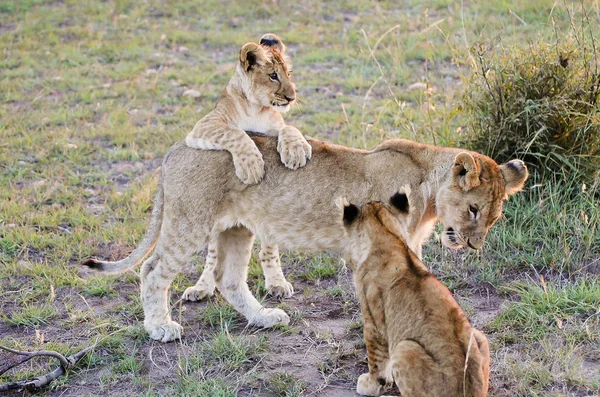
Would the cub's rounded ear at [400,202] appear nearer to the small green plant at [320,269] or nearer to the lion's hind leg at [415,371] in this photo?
the lion's hind leg at [415,371]

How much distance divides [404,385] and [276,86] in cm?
235

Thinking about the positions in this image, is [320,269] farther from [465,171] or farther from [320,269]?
[465,171]

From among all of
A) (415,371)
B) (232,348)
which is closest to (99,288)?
(232,348)

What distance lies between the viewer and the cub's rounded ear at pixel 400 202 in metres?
4.17

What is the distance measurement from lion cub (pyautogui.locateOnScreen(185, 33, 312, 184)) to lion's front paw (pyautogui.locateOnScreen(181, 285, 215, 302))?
1003 mm

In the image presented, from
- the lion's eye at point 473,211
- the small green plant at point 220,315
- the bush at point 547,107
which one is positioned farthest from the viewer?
the bush at point 547,107

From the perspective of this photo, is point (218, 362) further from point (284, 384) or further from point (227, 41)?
point (227, 41)

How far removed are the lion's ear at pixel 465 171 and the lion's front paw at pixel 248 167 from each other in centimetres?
111

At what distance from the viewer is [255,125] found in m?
5.31

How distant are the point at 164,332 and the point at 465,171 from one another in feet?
6.39

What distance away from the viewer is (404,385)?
11.5ft

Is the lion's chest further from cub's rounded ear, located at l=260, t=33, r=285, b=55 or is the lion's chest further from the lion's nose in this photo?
the lion's nose

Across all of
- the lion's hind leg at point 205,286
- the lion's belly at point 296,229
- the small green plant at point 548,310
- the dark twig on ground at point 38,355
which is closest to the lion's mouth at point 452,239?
the small green plant at point 548,310

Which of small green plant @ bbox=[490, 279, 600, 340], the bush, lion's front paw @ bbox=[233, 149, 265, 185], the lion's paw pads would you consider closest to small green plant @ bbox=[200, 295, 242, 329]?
lion's front paw @ bbox=[233, 149, 265, 185]
